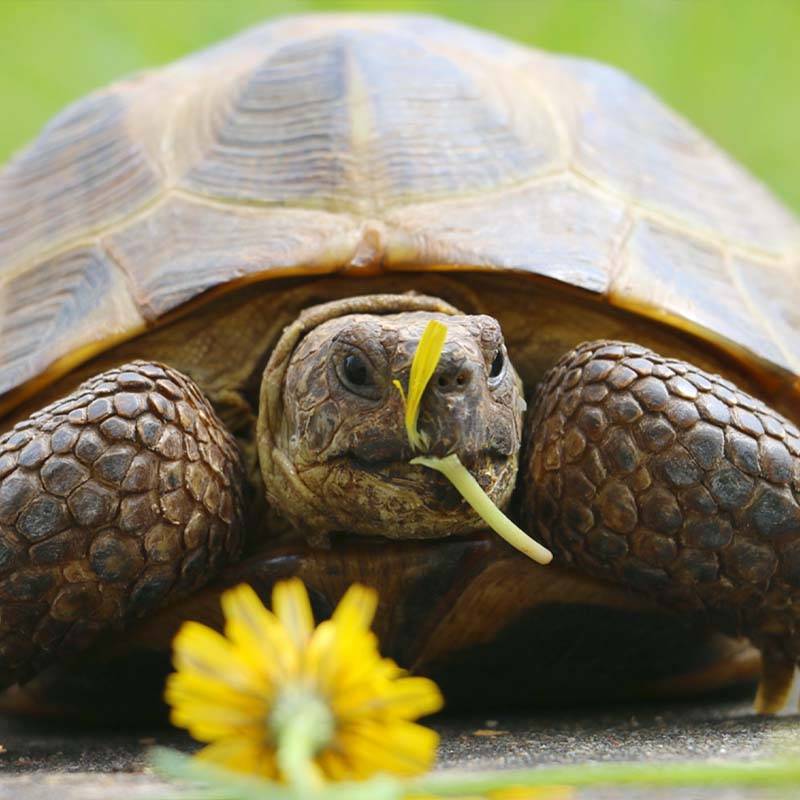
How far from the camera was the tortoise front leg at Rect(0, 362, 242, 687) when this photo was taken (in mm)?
2701

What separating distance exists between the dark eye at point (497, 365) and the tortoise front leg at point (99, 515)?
2.00 feet

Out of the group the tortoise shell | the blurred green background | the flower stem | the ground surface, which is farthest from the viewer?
the blurred green background

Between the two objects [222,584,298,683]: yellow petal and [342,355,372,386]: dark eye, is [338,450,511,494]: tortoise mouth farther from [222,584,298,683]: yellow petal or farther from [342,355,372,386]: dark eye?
[222,584,298,683]: yellow petal

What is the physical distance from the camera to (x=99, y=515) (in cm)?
272

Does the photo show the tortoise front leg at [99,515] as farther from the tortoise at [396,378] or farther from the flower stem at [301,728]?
the flower stem at [301,728]

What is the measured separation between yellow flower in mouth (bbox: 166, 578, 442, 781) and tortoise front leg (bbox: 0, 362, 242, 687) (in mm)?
1377

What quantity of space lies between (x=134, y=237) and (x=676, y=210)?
1.41 metres

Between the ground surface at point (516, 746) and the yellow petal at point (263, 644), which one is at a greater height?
the yellow petal at point (263, 644)

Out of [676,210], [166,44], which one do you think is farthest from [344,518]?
[166,44]

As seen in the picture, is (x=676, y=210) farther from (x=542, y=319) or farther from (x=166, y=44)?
(x=166, y=44)

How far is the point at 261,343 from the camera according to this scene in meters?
3.32

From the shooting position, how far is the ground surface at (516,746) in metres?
1.92

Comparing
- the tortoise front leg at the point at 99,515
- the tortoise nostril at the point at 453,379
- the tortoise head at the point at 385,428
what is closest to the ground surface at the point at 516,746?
the tortoise front leg at the point at 99,515

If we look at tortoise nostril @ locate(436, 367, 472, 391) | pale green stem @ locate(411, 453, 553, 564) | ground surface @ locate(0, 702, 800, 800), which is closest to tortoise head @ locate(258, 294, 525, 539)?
tortoise nostril @ locate(436, 367, 472, 391)
